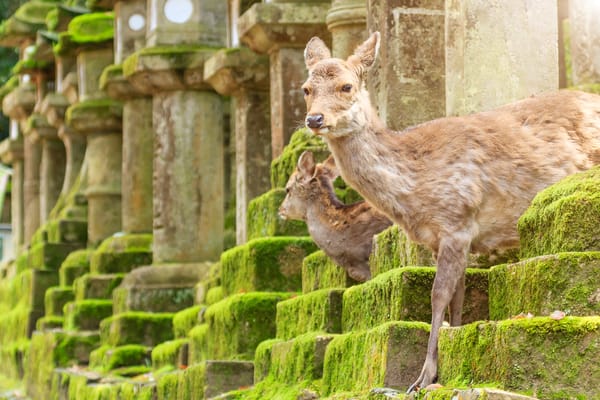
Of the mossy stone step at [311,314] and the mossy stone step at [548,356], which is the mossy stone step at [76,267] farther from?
the mossy stone step at [548,356]

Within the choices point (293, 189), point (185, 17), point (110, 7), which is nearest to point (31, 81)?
point (110, 7)

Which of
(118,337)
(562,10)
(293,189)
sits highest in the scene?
(562,10)

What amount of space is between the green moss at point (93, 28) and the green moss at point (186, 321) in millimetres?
9717

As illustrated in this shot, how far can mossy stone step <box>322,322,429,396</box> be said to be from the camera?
11188mm

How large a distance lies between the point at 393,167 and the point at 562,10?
8403 mm

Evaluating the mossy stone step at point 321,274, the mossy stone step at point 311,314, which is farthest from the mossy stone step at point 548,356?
the mossy stone step at point 321,274

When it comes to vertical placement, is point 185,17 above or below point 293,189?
above

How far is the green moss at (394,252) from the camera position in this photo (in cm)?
1252

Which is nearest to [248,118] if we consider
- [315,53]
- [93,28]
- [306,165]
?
[306,165]

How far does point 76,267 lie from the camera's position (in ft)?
98.0

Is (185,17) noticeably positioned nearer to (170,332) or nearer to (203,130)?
(203,130)

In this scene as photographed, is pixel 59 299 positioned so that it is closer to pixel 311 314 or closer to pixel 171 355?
pixel 171 355

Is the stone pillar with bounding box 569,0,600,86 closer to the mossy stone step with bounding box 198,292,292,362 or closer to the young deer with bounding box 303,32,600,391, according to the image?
the young deer with bounding box 303,32,600,391

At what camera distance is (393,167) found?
1133 centimetres
